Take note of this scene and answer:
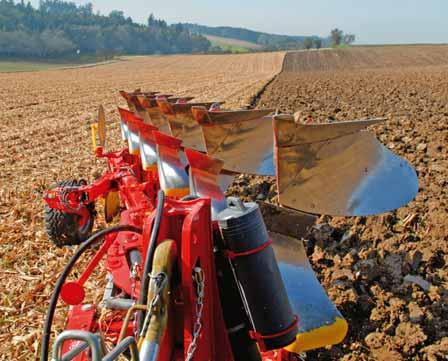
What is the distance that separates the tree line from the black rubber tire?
77.8 metres

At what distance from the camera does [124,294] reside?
9.32ft

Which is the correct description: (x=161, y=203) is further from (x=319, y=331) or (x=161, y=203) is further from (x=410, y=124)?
(x=410, y=124)

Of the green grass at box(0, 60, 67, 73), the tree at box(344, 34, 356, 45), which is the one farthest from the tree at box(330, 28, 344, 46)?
the green grass at box(0, 60, 67, 73)

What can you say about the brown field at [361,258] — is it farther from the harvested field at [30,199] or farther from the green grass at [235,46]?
the green grass at [235,46]

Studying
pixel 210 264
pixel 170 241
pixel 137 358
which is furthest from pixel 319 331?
pixel 137 358

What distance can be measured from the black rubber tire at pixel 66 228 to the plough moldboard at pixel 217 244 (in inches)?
0.5

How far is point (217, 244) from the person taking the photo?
6.66 ft

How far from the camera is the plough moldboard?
5.99ft

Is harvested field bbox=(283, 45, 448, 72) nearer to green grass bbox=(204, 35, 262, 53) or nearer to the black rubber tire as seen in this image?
the black rubber tire

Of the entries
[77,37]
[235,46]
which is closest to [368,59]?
[77,37]

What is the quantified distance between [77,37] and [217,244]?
99705mm

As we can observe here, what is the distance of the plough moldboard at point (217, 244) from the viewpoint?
183cm

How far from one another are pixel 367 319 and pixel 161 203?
2.09 m

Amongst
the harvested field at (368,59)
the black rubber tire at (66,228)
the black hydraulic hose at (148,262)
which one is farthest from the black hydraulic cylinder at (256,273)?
the harvested field at (368,59)
